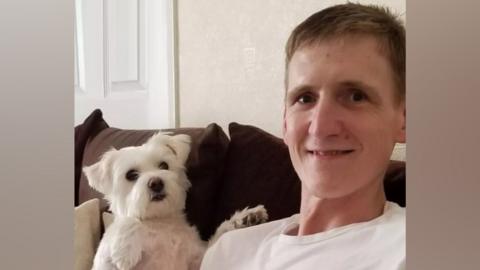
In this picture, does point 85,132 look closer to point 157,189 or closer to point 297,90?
point 157,189

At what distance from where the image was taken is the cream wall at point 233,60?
2.84ft

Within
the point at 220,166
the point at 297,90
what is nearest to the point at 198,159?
the point at 220,166

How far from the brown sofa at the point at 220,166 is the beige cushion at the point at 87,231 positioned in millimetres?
17

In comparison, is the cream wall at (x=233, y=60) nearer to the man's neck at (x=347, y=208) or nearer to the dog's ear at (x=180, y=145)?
the dog's ear at (x=180, y=145)

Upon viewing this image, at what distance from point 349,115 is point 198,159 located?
392 mm

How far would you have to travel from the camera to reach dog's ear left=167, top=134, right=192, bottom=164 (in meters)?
0.81

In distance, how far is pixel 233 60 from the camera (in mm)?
948

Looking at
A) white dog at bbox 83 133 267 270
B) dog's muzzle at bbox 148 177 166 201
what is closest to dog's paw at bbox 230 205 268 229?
white dog at bbox 83 133 267 270

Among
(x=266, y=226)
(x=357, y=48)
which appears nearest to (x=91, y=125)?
(x=266, y=226)
